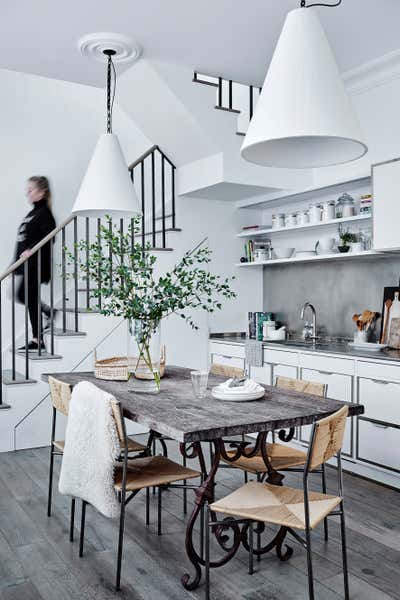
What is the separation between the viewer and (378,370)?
3.99 metres

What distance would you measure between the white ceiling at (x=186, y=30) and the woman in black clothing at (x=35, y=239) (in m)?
1.79

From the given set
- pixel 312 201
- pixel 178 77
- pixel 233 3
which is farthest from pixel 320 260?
pixel 233 3

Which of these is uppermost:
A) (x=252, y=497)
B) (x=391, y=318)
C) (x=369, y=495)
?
(x=391, y=318)

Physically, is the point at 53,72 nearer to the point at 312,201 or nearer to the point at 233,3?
the point at 233,3

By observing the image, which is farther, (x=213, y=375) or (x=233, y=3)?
(x=213, y=375)

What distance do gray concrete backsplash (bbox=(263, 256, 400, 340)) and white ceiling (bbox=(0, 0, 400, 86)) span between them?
1634 millimetres

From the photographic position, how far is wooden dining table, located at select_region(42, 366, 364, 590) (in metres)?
2.36

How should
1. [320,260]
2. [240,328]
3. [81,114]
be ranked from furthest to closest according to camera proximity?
[81,114], [240,328], [320,260]

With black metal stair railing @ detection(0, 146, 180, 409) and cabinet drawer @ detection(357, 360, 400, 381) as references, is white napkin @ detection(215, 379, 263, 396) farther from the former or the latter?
black metal stair railing @ detection(0, 146, 180, 409)

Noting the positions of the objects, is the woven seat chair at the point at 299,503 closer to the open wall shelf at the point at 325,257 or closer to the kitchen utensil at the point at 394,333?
the kitchen utensil at the point at 394,333

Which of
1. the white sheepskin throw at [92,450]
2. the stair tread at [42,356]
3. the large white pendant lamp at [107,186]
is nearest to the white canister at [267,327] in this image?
the stair tread at [42,356]

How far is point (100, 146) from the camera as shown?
3412 millimetres

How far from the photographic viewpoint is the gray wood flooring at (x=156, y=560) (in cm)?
252

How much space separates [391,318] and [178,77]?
2.56 metres
